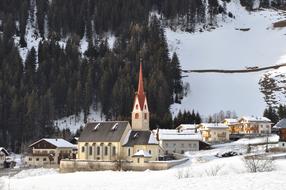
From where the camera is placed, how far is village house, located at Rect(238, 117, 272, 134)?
10388 cm

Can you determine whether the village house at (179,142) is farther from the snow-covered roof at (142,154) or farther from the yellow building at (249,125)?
the yellow building at (249,125)

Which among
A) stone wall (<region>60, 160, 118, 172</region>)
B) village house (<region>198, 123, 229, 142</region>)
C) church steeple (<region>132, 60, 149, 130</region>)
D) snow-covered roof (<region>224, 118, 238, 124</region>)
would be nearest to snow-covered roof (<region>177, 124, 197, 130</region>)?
village house (<region>198, 123, 229, 142</region>)

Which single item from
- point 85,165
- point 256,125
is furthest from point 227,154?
point 256,125

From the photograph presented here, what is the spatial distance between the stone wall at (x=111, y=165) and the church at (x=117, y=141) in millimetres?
3416

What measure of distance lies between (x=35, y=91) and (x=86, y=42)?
35961 mm

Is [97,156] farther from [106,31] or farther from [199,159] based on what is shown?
[106,31]

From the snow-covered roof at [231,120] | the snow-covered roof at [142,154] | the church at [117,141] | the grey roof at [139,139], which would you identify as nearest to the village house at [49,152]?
the church at [117,141]

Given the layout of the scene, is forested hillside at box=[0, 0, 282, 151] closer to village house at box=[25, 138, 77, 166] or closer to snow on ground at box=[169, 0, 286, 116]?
snow on ground at box=[169, 0, 286, 116]

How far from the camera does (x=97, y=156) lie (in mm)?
73312

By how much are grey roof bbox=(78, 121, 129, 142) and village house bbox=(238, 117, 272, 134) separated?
3895 cm

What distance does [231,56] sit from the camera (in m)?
149

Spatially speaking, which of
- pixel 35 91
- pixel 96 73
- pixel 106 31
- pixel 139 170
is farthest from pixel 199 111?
pixel 139 170

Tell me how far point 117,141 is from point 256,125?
40.2 metres

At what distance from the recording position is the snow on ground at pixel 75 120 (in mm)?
110938
